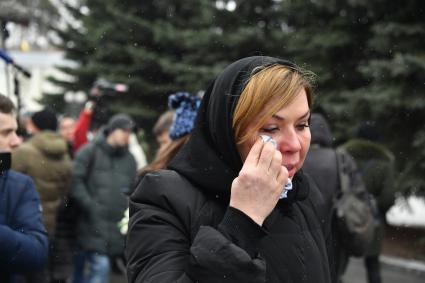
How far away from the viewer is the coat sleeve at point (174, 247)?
1.60 metres

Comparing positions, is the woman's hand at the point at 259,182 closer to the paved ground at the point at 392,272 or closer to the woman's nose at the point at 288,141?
the woman's nose at the point at 288,141

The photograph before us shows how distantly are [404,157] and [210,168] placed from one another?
9.23 m

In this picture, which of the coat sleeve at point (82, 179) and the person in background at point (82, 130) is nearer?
the coat sleeve at point (82, 179)

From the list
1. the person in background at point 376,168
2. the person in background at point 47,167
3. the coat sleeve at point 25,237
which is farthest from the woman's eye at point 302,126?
the person in background at point 376,168

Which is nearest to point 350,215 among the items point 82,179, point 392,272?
point 82,179

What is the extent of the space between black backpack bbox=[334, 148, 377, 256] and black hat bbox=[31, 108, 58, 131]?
2.89 metres

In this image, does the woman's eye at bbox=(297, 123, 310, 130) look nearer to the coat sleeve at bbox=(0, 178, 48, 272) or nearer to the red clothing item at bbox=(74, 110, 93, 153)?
the coat sleeve at bbox=(0, 178, 48, 272)

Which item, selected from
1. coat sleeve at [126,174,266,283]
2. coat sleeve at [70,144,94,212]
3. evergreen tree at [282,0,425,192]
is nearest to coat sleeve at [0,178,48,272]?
coat sleeve at [126,174,266,283]

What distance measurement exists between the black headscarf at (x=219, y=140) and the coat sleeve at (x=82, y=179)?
427 centimetres

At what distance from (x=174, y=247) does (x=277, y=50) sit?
1171 centimetres

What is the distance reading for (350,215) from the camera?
457 cm

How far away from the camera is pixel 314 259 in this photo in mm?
1938

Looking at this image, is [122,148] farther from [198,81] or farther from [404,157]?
[198,81]

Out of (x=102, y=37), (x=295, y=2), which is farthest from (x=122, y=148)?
(x=102, y=37)
